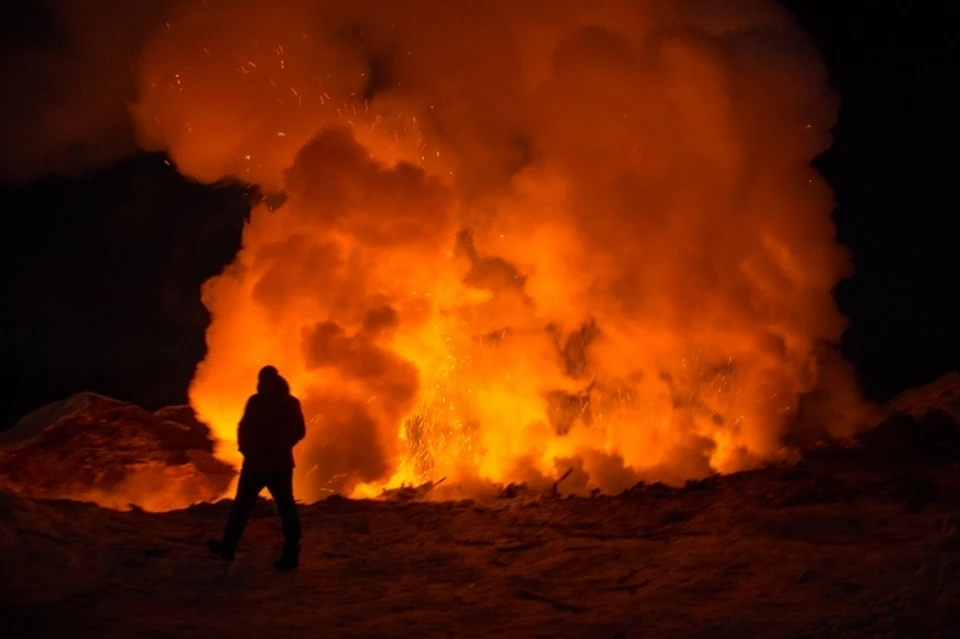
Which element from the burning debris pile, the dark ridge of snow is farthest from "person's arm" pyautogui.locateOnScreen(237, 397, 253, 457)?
the dark ridge of snow

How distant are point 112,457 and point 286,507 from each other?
6.27 metres

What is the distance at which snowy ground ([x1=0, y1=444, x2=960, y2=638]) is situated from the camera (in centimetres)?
666

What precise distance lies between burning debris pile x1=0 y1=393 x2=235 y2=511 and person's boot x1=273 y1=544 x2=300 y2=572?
4.53m

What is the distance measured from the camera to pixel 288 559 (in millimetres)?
8219

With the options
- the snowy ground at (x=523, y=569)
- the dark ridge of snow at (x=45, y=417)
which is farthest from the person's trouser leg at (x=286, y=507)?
the dark ridge of snow at (x=45, y=417)

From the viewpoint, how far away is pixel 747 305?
48.8 feet

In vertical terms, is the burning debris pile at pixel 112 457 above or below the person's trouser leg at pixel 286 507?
above

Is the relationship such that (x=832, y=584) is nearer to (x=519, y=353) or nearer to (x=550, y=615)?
(x=550, y=615)

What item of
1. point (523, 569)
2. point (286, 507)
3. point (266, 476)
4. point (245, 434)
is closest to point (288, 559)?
point (286, 507)

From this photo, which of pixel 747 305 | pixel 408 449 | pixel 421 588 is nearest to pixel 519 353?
pixel 408 449

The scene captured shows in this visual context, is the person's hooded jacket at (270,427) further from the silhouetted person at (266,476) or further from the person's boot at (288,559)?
the person's boot at (288,559)

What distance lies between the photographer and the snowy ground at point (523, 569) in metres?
6.66

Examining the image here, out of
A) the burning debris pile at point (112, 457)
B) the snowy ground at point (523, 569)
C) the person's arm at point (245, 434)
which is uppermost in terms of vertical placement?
the burning debris pile at point (112, 457)

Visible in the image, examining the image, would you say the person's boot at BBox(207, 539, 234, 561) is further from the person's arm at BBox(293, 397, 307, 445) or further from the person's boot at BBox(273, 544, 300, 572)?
the person's arm at BBox(293, 397, 307, 445)
